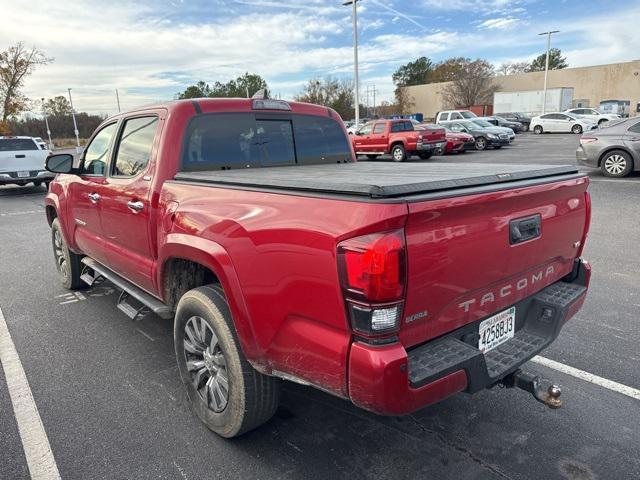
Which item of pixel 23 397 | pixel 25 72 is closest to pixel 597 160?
pixel 23 397

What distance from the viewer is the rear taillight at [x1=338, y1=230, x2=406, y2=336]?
1798 mm

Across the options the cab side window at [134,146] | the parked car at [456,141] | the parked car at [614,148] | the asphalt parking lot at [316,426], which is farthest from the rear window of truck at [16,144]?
the parked car at [614,148]

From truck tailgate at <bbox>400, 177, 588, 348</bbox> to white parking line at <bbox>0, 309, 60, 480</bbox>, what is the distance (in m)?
2.14

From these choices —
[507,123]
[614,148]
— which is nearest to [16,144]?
[614,148]

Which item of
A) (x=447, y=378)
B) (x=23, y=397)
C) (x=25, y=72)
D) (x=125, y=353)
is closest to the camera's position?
(x=447, y=378)

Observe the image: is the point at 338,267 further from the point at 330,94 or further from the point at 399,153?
the point at 330,94

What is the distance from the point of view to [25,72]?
34062 mm

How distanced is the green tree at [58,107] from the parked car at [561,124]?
73.9m

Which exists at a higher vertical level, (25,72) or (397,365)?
(25,72)

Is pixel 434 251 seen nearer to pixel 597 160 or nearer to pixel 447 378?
pixel 447 378

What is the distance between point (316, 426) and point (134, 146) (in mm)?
2526

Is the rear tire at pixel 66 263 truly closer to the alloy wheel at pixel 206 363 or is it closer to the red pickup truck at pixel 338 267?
the red pickup truck at pixel 338 267

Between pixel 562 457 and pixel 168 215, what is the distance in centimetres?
269

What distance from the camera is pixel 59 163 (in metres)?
4.32
